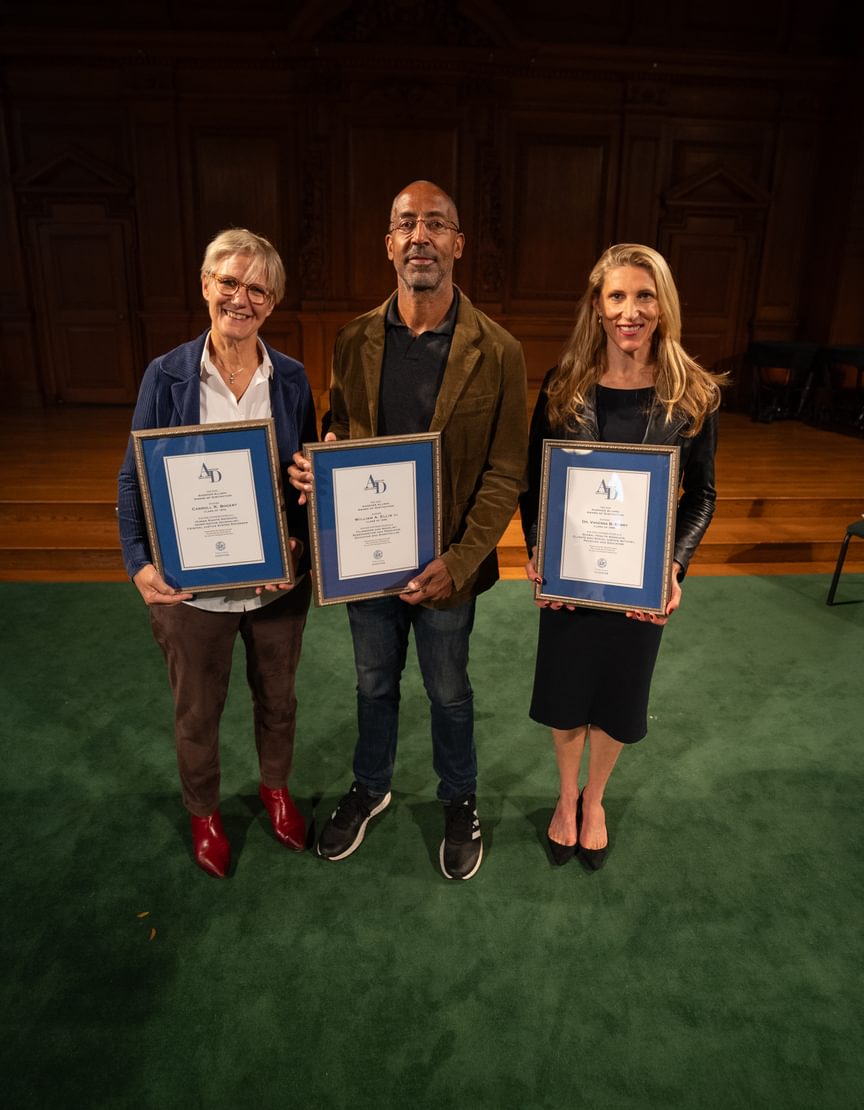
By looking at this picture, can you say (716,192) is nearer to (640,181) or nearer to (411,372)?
(640,181)

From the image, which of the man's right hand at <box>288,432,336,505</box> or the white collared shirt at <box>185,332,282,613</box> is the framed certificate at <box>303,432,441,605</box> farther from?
the white collared shirt at <box>185,332,282,613</box>

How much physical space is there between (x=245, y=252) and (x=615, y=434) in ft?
2.91

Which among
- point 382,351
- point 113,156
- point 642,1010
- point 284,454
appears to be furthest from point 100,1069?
point 113,156

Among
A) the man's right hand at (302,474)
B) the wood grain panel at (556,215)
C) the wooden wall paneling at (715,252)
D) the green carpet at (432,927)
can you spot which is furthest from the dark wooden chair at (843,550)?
the wood grain panel at (556,215)

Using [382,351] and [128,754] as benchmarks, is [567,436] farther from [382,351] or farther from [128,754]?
[128,754]

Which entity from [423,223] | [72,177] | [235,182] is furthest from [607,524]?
[72,177]

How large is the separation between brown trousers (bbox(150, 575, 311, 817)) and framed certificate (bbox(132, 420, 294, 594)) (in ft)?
0.54

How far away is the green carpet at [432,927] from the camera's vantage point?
1558 mm

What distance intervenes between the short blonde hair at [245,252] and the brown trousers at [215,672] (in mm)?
729

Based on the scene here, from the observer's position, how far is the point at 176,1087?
1519 mm

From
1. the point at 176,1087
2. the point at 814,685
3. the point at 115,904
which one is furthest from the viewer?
the point at 814,685

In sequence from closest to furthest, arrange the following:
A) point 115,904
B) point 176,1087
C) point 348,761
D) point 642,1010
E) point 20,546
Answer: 1. point 176,1087
2. point 642,1010
3. point 115,904
4. point 348,761
5. point 20,546

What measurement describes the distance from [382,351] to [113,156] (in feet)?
22.0

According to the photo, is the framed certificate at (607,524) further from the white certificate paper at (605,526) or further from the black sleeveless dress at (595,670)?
the black sleeveless dress at (595,670)
